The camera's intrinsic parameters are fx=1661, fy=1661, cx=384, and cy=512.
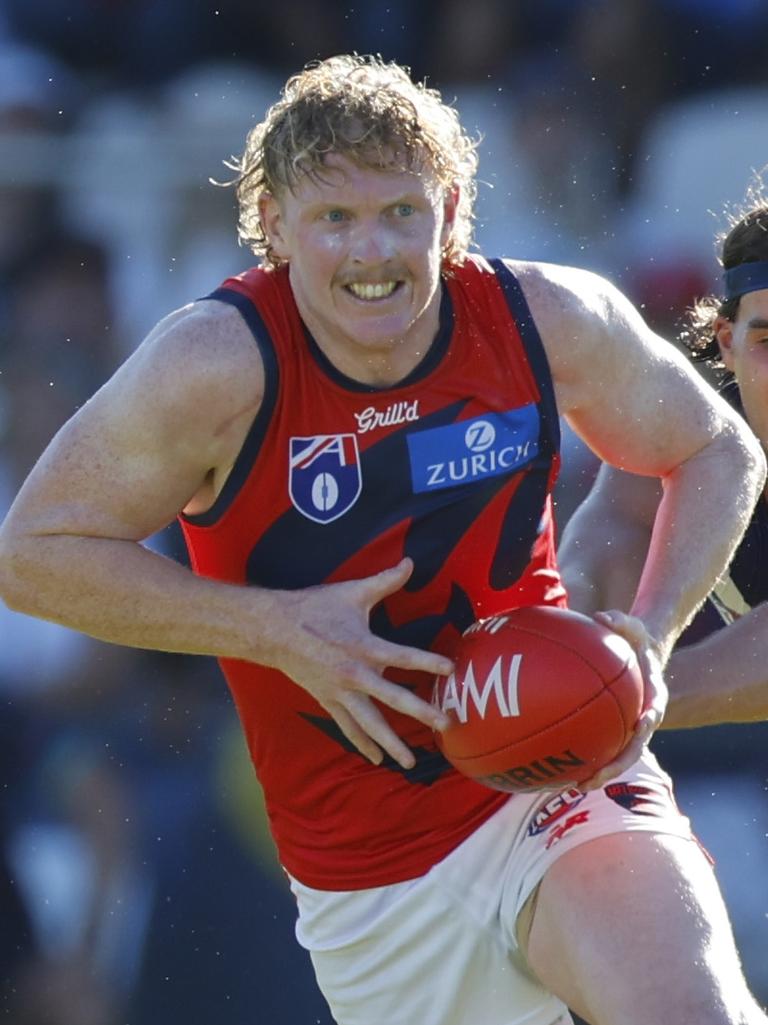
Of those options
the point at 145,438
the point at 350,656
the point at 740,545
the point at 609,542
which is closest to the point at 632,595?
the point at 609,542

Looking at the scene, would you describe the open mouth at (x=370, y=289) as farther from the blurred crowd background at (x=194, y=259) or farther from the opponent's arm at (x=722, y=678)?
the blurred crowd background at (x=194, y=259)

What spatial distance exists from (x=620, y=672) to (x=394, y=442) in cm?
71

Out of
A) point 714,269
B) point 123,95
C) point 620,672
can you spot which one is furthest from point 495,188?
point 620,672

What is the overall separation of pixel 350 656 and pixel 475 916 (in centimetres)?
77

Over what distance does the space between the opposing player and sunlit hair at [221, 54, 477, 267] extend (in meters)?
1.10

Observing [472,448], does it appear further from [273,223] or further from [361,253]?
[273,223]

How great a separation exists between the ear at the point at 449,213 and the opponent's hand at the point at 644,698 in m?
0.94

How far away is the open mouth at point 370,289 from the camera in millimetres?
3416

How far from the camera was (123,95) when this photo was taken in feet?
21.2

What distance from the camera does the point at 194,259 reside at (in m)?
6.43

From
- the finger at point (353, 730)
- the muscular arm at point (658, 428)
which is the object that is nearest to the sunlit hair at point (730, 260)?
the muscular arm at point (658, 428)

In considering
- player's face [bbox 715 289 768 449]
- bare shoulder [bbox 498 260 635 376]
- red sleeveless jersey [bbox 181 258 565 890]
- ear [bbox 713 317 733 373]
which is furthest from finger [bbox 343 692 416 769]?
ear [bbox 713 317 733 373]

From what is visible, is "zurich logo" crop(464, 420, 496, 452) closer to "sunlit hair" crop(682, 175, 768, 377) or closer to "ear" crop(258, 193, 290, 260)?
"ear" crop(258, 193, 290, 260)

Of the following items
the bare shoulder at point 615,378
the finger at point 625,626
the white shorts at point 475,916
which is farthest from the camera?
the bare shoulder at point 615,378
